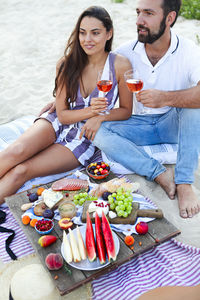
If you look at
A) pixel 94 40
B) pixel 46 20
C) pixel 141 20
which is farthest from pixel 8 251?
pixel 46 20

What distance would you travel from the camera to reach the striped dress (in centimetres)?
434

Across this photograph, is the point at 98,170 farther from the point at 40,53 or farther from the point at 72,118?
the point at 40,53

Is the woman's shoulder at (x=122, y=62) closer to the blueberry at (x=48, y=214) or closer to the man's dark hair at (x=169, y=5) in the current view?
the man's dark hair at (x=169, y=5)

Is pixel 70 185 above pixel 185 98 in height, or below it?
below

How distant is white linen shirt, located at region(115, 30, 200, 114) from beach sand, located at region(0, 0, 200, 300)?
3.80ft

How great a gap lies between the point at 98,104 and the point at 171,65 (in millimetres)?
1020

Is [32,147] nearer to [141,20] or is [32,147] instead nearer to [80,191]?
[80,191]

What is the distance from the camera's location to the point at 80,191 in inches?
151

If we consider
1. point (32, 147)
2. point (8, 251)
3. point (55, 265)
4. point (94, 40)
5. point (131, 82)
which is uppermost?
point (94, 40)

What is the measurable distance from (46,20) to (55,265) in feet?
28.2

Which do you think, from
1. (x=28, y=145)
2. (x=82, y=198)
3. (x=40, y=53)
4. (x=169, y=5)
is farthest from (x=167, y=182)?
(x=40, y=53)

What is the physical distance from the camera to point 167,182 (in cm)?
413

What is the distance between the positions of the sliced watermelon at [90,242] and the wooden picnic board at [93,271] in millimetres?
127

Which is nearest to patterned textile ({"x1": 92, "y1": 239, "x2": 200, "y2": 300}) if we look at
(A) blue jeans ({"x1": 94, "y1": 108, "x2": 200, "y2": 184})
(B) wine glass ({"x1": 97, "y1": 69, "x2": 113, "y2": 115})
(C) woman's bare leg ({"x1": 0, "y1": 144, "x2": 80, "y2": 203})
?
(A) blue jeans ({"x1": 94, "y1": 108, "x2": 200, "y2": 184})
